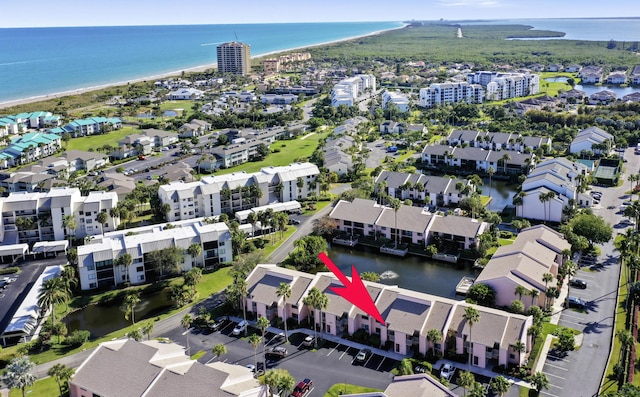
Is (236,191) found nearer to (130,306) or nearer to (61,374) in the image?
(130,306)

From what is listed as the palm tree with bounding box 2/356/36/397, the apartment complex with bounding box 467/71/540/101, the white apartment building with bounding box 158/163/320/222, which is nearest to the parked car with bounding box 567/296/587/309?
the white apartment building with bounding box 158/163/320/222

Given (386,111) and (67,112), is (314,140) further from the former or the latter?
(67,112)

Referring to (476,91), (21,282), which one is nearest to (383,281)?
(21,282)

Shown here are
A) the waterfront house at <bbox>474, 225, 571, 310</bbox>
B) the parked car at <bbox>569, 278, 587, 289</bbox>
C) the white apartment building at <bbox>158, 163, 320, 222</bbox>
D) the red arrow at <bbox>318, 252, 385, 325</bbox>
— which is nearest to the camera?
the red arrow at <bbox>318, 252, 385, 325</bbox>

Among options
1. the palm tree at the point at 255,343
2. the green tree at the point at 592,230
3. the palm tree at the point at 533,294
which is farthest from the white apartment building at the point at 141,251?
the green tree at the point at 592,230

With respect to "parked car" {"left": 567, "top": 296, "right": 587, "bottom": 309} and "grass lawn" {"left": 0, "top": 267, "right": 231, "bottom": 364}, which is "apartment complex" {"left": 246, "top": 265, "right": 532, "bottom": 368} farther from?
"parked car" {"left": 567, "top": 296, "right": 587, "bottom": 309}

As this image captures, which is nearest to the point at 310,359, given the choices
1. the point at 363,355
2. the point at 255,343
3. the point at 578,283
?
the point at 363,355
